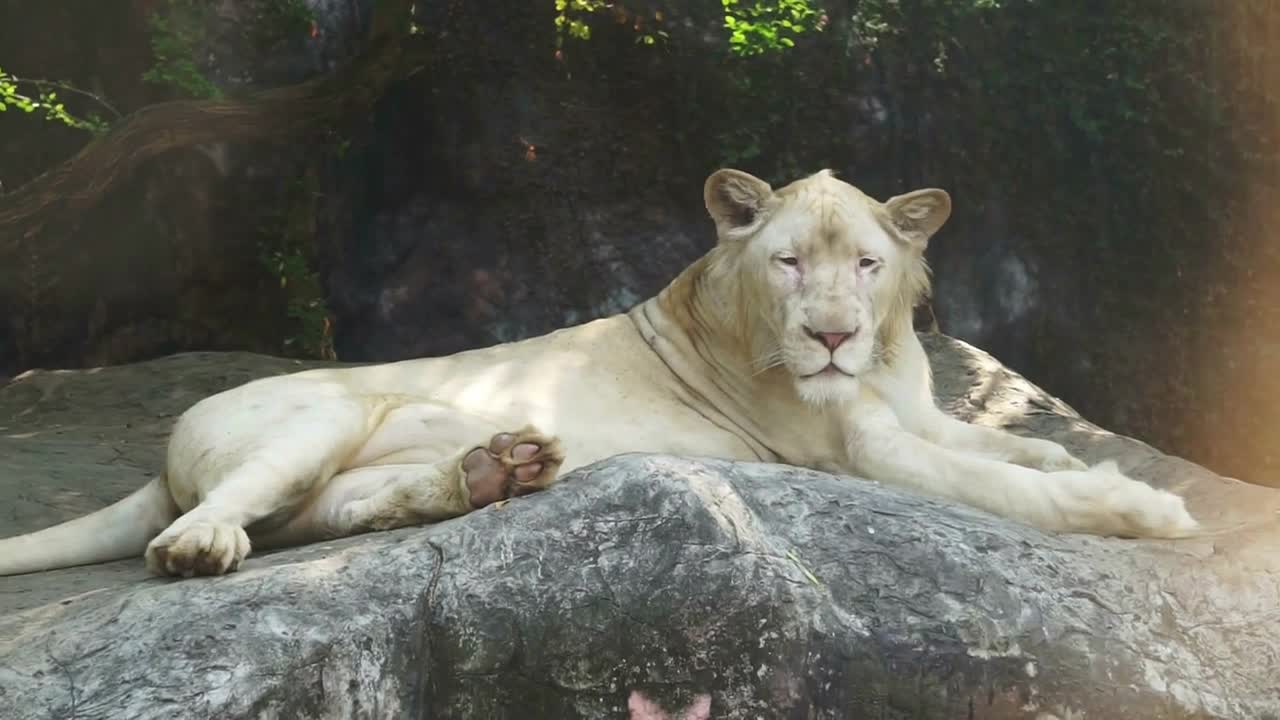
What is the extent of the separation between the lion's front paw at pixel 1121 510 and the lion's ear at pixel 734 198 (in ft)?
5.03

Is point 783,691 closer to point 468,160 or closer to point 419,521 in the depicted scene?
point 419,521

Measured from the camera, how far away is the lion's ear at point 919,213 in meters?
5.06

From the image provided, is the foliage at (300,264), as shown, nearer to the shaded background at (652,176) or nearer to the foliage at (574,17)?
the shaded background at (652,176)

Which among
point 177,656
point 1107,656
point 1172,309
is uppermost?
point 177,656

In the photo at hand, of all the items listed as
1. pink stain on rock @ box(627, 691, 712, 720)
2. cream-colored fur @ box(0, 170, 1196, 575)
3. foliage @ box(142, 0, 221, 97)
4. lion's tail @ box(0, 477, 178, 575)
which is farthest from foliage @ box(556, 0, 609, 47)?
pink stain on rock @ box(627, 691, 712, 720)

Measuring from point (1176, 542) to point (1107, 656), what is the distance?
73 cm

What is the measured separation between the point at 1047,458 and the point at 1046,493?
2.34 feet

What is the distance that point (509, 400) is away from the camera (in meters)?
4.96

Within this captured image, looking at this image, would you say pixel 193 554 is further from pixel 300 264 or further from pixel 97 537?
pixel 300 264

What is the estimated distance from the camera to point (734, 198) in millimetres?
5109

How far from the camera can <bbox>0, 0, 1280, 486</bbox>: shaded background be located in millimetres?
8875

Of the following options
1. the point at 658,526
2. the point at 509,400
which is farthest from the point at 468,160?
the point at 658,526

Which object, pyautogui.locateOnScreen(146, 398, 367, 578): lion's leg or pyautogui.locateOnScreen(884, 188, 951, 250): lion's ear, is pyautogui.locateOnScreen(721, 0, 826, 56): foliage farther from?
pyautogui.locateOnScreen(146, 398, 367, 578): lion's leg

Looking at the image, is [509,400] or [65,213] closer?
[509,400]
